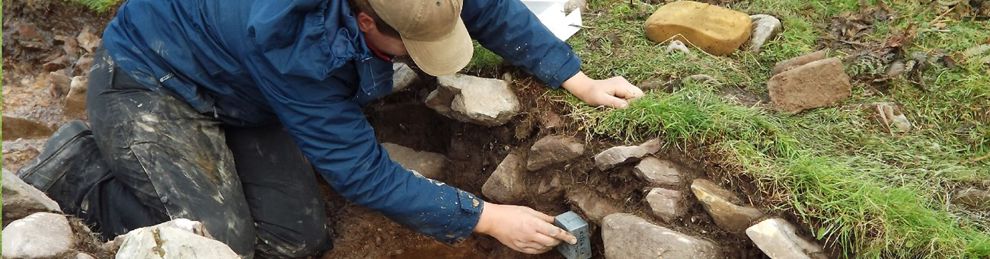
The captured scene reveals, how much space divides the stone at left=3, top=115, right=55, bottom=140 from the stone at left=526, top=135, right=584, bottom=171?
7.96 feet

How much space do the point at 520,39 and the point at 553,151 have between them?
15.5 inches

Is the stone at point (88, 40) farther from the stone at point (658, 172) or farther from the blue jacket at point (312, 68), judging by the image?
the stone at point (658, 172)

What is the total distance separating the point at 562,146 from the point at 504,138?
12.5 inches

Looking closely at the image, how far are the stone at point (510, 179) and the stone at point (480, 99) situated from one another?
0.14m

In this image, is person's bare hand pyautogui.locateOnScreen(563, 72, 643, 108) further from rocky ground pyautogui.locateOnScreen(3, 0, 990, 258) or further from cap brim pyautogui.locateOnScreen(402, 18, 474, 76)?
cap brim pyautogui.locateOnScreen(402, 18, 474, 76)

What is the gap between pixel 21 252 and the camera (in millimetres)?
1946

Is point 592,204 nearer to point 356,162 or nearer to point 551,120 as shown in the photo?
point 551,120

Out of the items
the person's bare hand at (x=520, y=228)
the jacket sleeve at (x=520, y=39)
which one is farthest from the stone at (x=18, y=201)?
the jacket sleeve at (x=520, y=39)

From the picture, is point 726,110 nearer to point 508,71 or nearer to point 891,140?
point 891,140

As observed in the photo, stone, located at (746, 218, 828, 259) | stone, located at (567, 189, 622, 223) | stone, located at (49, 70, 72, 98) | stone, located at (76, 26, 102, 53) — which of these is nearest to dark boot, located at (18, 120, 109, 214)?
stone, located at (49, 70, 72, 98)

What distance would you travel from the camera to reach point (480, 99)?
295cm

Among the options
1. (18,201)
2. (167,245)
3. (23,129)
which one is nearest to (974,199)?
(167,245)

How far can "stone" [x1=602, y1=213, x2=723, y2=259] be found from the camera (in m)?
2.45

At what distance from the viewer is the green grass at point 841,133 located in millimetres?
2332
